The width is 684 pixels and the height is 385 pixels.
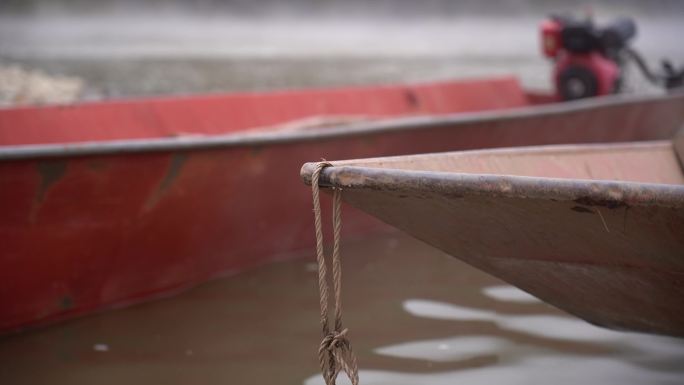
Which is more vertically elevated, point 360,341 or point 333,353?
point 333,353

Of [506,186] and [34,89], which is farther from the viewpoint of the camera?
[34,89]

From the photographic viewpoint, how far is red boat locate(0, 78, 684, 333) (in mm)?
3080

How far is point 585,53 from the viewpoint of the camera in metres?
6.18

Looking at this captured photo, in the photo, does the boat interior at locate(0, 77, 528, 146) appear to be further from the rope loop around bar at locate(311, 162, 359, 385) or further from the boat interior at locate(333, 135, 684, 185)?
the rope loop around bar at locate(311, 162, 359, 385)

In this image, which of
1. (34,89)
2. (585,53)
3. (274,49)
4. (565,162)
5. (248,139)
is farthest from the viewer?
(274,49)

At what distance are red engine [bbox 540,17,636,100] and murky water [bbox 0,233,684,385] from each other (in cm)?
313

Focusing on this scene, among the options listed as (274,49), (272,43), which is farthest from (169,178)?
(272,43)

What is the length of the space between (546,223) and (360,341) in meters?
1.16

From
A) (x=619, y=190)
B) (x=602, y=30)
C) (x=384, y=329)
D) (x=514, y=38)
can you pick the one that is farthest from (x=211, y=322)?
(x=514, y=38)

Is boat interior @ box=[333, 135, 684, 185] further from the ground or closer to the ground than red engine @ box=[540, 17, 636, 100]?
closer to the ground

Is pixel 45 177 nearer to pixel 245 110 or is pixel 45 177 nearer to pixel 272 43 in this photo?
pixel 245 110

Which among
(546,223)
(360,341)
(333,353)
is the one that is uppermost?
(546,223)

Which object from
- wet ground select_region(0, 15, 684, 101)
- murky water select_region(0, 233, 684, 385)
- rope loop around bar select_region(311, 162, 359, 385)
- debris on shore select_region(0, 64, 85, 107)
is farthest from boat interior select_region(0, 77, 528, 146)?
debris on shore select_region(0, 64, 85, 107)

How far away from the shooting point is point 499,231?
7.19 feet
